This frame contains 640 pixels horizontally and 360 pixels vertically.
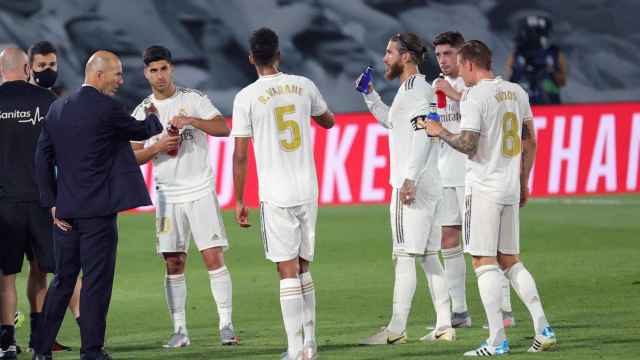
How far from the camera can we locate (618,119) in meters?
20.4

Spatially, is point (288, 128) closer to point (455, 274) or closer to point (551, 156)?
point (455, 274)

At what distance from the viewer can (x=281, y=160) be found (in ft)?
29.6

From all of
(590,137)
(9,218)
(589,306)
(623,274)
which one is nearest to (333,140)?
(590,137)

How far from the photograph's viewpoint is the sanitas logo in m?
9.74

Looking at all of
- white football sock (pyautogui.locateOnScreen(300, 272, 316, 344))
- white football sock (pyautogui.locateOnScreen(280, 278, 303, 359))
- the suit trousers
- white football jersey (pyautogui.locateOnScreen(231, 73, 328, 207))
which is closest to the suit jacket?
the suit trousers

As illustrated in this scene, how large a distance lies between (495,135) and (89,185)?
101 inches

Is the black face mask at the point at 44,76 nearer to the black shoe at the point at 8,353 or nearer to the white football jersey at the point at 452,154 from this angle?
the black shoe at the point at 8,353

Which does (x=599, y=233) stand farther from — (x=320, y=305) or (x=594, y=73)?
(x=594, y=73)

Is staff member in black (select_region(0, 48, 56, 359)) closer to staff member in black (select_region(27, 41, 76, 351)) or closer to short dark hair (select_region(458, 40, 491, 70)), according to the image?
staff member in black (select_region(27, 41, 76, 351))

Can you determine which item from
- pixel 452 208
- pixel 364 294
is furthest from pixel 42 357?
pixel 364 294

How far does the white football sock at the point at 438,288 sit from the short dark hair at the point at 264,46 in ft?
6.35

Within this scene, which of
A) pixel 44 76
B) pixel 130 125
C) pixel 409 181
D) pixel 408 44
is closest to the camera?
pixel 130 125

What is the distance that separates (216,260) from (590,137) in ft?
36.2

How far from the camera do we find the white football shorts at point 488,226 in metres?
9.16
